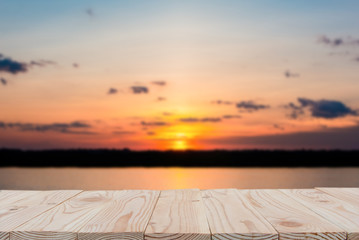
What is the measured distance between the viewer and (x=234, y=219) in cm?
208

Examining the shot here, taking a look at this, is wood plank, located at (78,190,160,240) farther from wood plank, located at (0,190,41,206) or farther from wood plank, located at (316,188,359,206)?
wood plank, located at (316,188,359,206)

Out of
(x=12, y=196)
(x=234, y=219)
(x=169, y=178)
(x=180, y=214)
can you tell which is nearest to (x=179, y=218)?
(x=180, y=214)

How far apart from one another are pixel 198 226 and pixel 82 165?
24946 millimetres

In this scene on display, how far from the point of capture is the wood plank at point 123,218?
6.05ft

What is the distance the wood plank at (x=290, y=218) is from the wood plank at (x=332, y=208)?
49 mm

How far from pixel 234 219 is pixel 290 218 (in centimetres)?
32

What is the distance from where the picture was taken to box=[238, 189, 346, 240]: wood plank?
185 cm

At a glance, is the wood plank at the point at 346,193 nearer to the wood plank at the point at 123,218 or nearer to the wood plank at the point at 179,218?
the wood plank at the point at 179,218

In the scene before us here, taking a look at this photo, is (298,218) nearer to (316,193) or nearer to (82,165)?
(316,193)

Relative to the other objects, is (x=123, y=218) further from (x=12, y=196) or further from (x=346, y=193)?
(x=346, y=193)

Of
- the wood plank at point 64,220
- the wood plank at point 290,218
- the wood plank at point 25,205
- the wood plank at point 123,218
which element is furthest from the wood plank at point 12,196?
the wood plank at point 290,218

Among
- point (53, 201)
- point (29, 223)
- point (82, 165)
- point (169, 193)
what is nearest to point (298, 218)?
point (169, 193)

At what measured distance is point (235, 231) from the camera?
185 centimetres

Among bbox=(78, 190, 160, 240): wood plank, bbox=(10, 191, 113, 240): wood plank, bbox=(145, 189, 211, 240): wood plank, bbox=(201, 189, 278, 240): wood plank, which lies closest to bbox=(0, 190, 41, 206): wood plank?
bbox=(10, 191, 113, 240): wood plank
